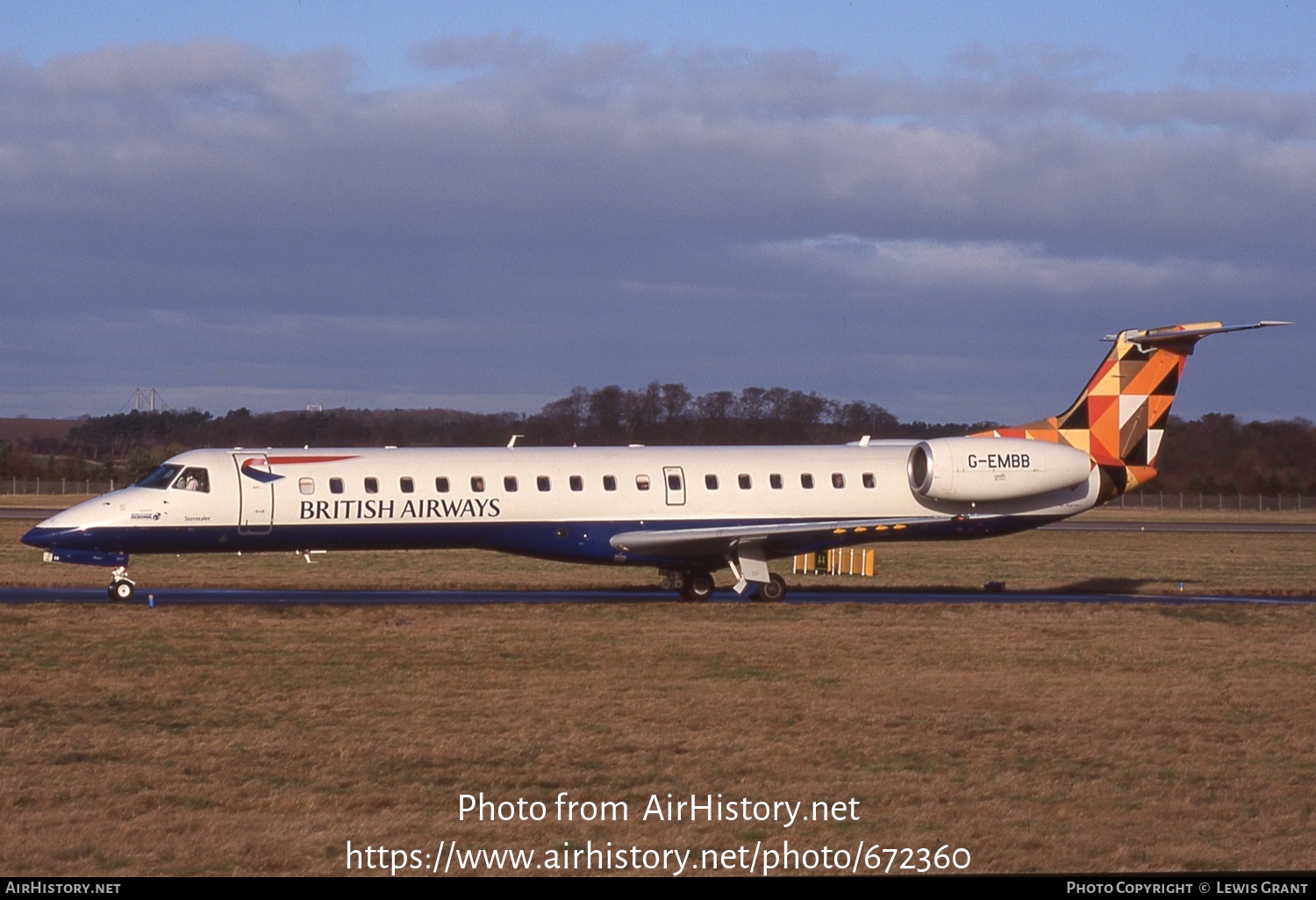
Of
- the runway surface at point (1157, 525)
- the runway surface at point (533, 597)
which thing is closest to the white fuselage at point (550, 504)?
the runway surface at point (533, 597)

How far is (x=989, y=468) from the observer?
2712 centimetres

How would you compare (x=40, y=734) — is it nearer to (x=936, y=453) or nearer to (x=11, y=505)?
(x=936, y=453)

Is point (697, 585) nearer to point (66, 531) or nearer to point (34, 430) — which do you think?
point (66, 531)

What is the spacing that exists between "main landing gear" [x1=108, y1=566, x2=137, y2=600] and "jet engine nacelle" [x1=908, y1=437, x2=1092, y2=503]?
1401 centimetres

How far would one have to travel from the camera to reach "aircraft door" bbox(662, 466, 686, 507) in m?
26.5

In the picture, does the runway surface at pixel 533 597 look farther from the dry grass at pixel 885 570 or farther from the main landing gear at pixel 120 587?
the dry grass at pixel 885 570

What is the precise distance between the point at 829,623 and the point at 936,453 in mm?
5635

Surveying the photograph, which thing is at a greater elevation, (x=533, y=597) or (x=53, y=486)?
(x=53, y=486)

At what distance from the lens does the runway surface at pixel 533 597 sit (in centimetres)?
2611

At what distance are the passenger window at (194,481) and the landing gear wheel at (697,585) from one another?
868 cm

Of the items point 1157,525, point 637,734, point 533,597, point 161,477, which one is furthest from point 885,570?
point 1157,525

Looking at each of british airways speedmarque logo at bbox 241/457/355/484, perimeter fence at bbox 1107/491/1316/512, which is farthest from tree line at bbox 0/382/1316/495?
british airways speedmarque logo at bbox 241/457/355/484

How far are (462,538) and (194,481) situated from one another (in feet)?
15.2
